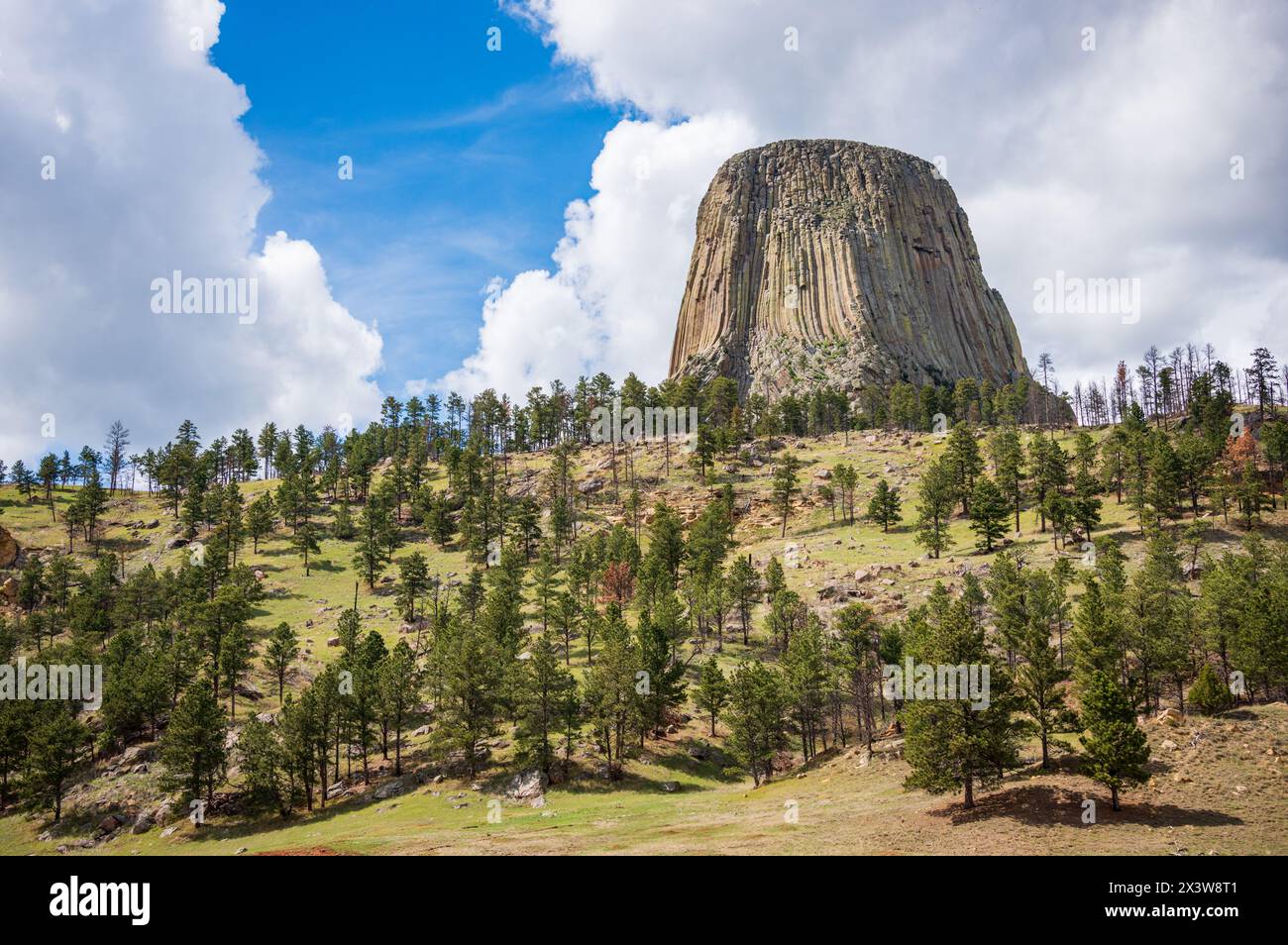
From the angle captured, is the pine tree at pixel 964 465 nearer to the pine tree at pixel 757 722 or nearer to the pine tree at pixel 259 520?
the pine tree at pixel 757 722

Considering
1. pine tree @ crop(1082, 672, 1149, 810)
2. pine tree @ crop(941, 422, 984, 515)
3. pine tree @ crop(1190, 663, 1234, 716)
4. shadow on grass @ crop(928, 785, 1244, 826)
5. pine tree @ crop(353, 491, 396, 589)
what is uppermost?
pine tree @ crop(941, 422, 984, 515)

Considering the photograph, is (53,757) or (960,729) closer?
(960,729)

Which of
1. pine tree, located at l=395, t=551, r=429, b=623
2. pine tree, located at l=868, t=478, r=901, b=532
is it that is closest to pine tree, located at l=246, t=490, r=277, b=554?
pine tree, located at l=395, t=551, r=429, b=623

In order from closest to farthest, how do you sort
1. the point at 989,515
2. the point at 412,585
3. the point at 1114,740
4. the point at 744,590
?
the point at 1114,740
the point at 744,590
the point at 989,515
the point at 412,585

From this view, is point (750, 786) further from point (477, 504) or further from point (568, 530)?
point (477, 504)

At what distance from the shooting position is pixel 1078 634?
53344 mm

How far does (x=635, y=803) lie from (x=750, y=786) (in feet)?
38.5

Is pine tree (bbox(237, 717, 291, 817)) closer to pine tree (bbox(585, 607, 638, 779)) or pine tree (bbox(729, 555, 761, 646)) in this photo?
pine tree (bbox(585, 607, 638, 779))

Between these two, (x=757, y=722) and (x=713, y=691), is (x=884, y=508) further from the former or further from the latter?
(x=757, y=722)

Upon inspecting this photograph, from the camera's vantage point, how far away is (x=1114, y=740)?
36906 mm

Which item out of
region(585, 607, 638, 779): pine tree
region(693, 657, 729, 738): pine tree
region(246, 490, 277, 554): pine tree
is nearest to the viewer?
region(585, 607, 638, 779): pine tree

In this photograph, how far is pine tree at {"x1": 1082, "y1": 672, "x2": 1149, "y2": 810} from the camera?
36.5 metres

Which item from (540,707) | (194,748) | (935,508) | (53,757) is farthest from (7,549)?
(935,508)

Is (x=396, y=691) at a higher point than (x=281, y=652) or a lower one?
lower
